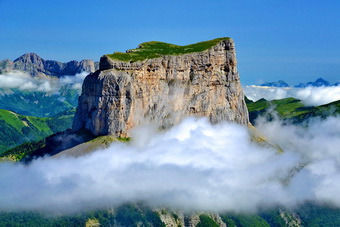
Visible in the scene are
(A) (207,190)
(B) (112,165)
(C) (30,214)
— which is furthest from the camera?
(A) (207,190)

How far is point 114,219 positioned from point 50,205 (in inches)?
776

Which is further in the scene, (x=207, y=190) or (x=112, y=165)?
(x=207, y=190)

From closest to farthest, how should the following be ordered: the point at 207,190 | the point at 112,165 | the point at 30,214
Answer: the point at 30,214, the point at 112,165, the point at 207,190

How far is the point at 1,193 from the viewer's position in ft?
595

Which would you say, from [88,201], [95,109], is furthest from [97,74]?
[88,201]

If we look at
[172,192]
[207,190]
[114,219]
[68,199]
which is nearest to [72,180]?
[68,199]

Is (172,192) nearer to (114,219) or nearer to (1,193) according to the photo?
(114,219)

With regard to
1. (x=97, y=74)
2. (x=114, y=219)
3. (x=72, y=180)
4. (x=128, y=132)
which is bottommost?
(x=114, y=219)

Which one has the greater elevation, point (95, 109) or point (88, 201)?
point (95, 109)

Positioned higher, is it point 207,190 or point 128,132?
point 128,132

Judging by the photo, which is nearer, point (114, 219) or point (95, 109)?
point (114, 219)

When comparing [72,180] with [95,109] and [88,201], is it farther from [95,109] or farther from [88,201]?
[95,109]

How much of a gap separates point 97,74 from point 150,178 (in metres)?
40.5

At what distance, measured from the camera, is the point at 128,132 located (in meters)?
197
